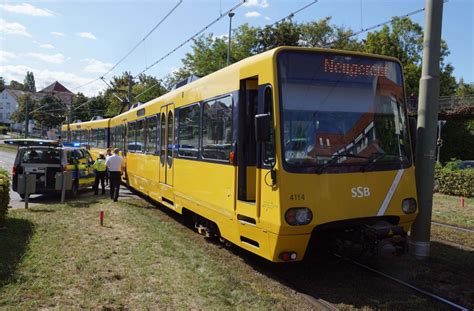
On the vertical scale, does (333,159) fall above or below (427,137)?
below

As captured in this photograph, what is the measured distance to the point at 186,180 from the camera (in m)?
8.76

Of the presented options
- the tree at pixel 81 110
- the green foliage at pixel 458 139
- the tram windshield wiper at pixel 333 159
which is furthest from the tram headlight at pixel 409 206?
the tree at pixel 81 110

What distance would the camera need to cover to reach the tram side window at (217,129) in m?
6.85

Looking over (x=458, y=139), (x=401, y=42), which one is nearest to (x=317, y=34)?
(x=401, y=42)

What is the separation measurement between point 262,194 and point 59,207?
8.27m

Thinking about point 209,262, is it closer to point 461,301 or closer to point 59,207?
point 461,301

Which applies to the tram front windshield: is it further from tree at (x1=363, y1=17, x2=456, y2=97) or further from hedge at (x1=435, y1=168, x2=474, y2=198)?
tree at (x1=363, y1=17, x2=456, y2=97)

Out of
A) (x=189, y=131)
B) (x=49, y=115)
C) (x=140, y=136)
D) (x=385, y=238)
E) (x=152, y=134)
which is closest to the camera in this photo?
(x=385, y=238)

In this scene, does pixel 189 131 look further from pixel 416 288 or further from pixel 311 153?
pixel 416 288

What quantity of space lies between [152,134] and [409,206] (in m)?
7.75

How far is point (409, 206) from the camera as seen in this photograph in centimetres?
622

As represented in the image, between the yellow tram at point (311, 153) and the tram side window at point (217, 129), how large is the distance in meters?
0.03

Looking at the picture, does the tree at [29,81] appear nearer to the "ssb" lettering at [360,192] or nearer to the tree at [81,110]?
the tree at [81,110]

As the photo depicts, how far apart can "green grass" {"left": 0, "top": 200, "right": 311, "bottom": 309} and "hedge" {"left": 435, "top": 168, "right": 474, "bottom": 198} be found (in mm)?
12928
